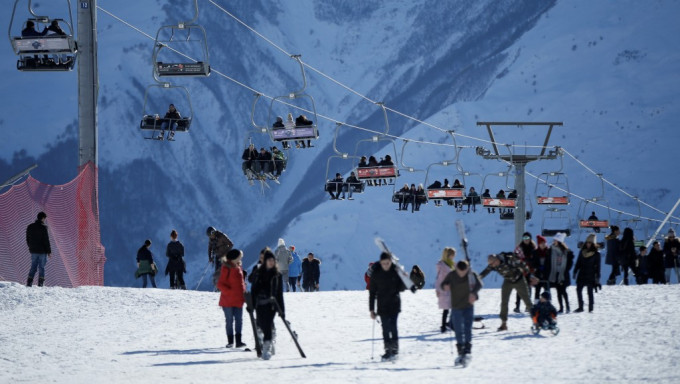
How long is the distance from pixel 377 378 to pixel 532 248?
821cm

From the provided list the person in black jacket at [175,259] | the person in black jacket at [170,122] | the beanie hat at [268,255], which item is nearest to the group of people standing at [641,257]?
the person in black jacket at [175,259]

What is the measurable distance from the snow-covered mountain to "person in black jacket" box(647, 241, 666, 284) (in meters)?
57.2

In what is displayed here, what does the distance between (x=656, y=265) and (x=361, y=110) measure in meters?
87.1

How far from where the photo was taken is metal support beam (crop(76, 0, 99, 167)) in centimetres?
2455

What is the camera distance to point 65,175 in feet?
356

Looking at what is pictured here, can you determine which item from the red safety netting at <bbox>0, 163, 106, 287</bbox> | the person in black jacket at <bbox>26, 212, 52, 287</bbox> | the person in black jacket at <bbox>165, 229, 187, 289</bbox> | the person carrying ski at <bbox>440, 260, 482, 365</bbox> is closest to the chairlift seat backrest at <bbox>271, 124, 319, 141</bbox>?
the person in black jacket at <bbox>165, 229, 187, 289</bbox>

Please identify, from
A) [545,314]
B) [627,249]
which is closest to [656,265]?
[627,249]

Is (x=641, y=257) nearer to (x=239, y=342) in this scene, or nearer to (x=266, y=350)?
(x=239, y=342)

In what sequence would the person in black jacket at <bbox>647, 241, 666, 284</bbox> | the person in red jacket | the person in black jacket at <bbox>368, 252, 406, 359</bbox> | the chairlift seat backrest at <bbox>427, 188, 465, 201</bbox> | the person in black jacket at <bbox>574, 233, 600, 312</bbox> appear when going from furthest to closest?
1. the chairlift seat backrest at <bbox>427, 188, 465, 201</bbox>
2. the person in black jacket at <bbox>647, 241, 666, 284</bbox>
3. the person in black jacket at <bbox>574, 233, 600, 312</bbox>
4. the person in red jacket
5. the person in black jacket at <bbox>368, 252, 406, 359</bbox>

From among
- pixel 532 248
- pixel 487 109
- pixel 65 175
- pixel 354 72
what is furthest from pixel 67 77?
pixel 532 248

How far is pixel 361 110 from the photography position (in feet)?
379

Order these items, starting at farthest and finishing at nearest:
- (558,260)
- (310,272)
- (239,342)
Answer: (310,272)
(558,260)
(239,342)

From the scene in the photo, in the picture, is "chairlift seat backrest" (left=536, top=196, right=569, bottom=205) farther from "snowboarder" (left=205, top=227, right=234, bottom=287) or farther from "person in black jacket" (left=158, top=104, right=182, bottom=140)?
"snowboarder" (left=205, top=227, right=234, bottom=287)

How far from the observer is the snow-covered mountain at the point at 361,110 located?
94312mm
